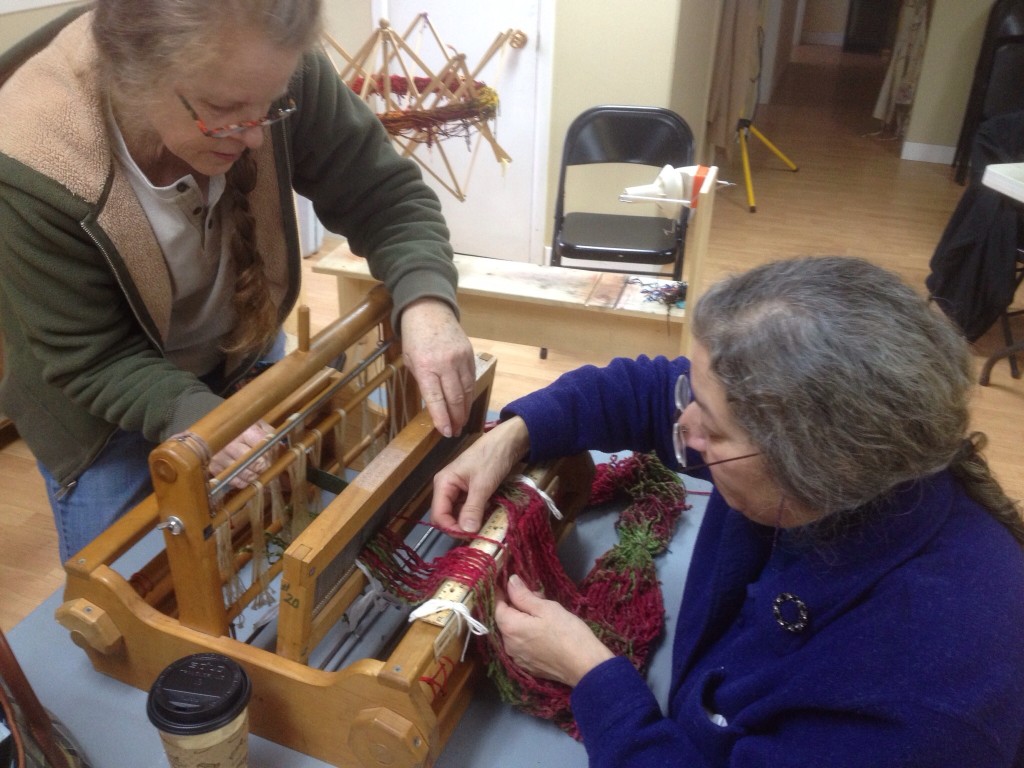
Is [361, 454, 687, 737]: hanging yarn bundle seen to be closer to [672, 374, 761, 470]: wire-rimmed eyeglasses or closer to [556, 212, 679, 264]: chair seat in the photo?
[672, 374, 761, 470]: wire-rimmed eyeglasses

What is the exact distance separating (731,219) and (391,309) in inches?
156

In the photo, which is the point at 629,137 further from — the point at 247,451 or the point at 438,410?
the point at 247,451

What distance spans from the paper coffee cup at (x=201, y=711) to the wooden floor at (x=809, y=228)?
75 centimetres

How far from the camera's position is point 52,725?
0.82 metres

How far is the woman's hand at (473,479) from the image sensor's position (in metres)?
1.04

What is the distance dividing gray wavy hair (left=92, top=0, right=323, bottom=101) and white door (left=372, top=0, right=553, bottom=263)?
98.5 inches

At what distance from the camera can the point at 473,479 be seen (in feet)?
3.47

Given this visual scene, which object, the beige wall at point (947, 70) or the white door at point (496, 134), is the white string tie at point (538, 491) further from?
the beige wall at point (947, 70)

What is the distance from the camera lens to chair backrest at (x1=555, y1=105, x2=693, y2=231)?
2.95m

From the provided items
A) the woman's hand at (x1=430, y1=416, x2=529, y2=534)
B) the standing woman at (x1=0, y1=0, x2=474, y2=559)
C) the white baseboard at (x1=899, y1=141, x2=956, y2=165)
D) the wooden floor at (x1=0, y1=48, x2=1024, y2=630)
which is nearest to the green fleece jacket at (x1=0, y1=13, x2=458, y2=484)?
the standing woman at (x1=0, y1=0, x2=474, y2=559)

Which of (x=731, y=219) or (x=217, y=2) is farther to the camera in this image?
(x=731, y=219)

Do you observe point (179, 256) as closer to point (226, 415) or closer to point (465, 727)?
point (226, 415)

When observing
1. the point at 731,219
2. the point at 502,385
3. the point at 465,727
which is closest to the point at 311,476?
the point at 465,727

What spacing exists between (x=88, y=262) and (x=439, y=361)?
1.50 ft
